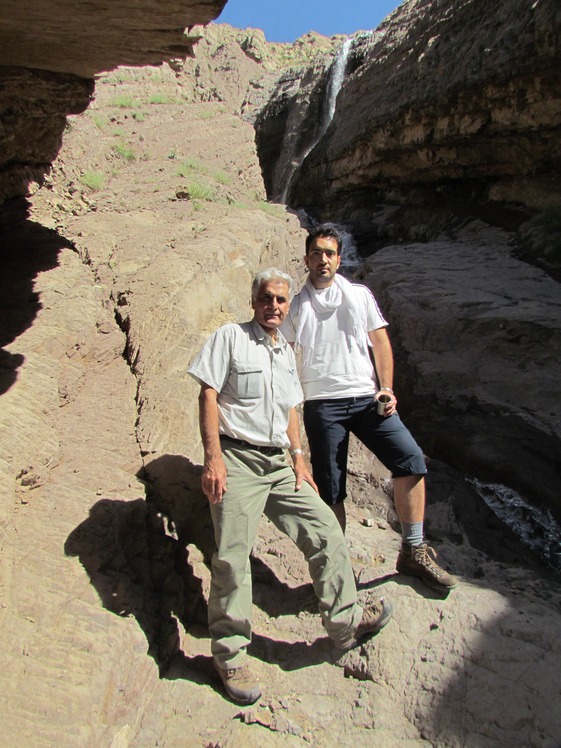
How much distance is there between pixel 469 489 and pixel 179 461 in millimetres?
3250

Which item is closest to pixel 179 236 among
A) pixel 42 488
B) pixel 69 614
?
pixel 42 488

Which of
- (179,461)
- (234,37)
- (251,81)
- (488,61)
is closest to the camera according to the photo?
(179,461)

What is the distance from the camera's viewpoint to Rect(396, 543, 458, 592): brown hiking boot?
9.86 feet

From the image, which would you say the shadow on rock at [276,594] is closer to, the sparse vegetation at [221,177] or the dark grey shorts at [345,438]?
the dark grey shorts at [345,438]

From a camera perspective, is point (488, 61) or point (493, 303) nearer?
point (493, 303)

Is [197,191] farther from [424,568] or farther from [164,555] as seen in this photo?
[424,568]

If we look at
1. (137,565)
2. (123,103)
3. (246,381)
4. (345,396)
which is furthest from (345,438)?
(123,103)

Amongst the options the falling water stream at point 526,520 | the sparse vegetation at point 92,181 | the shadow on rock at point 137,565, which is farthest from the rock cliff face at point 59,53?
the falling water stream at point 526,520

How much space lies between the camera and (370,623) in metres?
2.81

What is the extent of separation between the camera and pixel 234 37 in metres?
37.7

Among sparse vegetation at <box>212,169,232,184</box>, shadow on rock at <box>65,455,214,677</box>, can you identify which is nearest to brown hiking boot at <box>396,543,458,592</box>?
shadow on rock at <box>65,455,214,677</box>

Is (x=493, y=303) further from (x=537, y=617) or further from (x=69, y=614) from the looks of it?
(x=69, y=614)

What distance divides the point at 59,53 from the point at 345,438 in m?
3.09

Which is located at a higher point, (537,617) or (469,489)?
(537,617)
